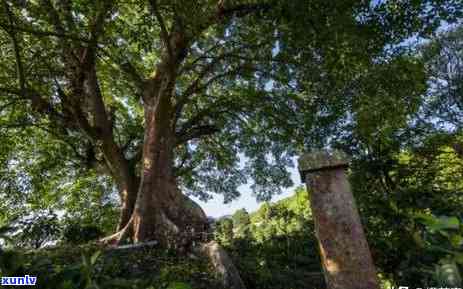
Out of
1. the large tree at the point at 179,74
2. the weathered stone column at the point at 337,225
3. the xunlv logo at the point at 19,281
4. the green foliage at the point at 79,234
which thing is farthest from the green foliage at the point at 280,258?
the xunlv logo at the point at 19,281

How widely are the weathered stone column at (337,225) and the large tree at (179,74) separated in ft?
12.3

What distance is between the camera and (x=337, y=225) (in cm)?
253

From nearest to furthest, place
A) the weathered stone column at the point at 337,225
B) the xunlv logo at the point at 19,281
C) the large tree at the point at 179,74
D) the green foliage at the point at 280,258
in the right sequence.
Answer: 1. the xunlv logo at the point at 19,281
2. the weathered stone column at the point at 337,225
3. the large tree at the point at 179,74
4. the green foliage at the point at 280,258

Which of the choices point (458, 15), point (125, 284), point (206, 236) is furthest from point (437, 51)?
point (125, 284)

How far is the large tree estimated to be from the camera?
585cm

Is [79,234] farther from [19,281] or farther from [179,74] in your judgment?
[19,281]

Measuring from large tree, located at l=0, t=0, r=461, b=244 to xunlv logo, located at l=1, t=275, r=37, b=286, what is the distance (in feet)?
14.6

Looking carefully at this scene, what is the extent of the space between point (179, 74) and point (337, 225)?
7.67 metres

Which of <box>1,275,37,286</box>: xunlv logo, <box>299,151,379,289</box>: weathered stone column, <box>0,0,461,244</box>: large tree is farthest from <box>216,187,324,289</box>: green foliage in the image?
<box>1,275,37,286</box>: xunlv logo

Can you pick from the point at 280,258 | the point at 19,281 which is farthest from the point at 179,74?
the point at 19,281

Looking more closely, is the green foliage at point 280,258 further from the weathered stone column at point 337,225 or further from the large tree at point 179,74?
the weathered stone column at point 337,225

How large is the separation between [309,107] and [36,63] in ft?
25.4

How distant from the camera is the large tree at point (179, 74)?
5.85 m

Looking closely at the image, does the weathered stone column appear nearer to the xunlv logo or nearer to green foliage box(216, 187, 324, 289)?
the xunlv logo
